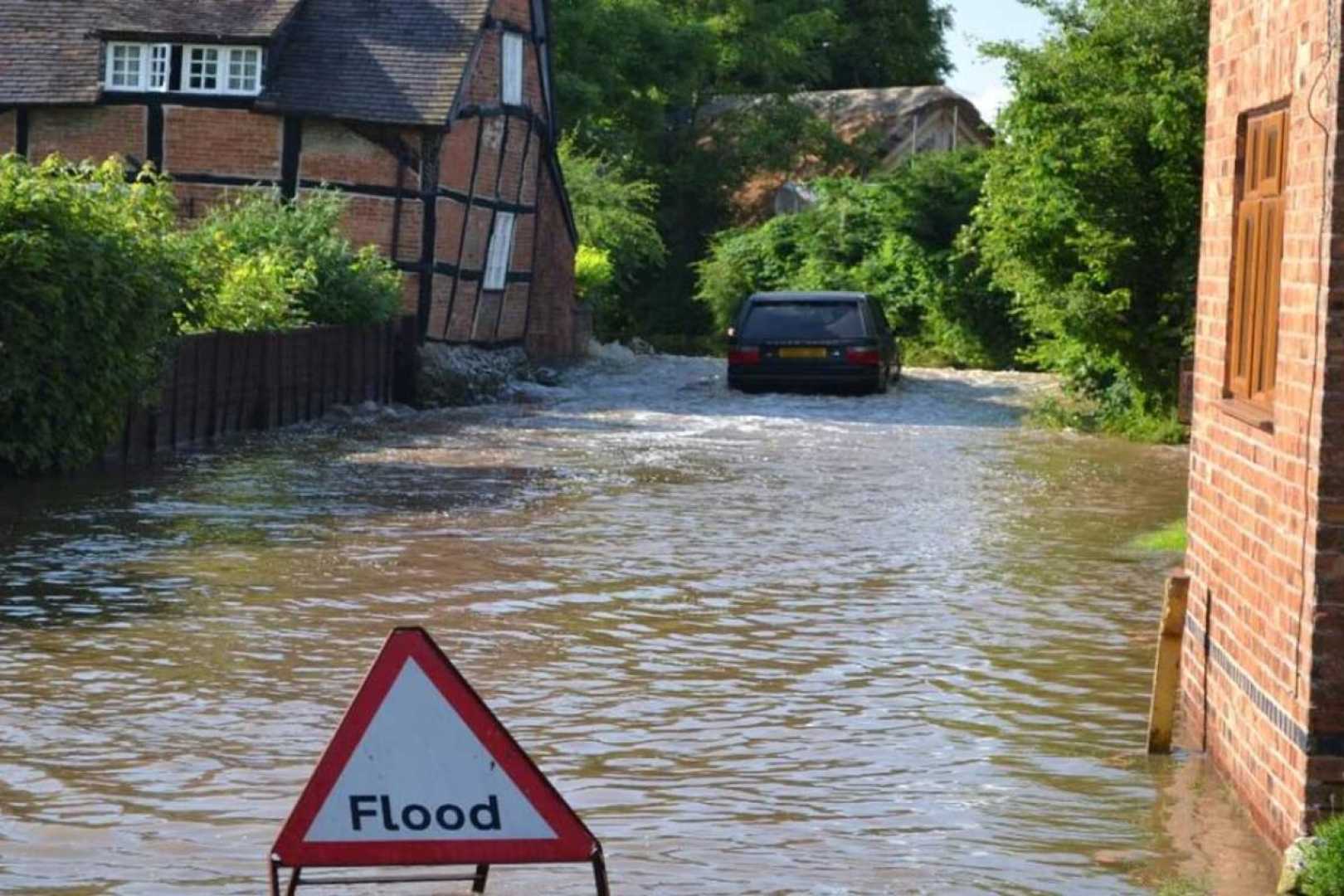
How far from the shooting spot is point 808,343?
3544cm

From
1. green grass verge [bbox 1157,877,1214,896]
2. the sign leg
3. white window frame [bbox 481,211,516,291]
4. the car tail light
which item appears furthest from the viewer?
white window frame [bbox 481,211,516,291]

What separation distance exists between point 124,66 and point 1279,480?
97.4 ft

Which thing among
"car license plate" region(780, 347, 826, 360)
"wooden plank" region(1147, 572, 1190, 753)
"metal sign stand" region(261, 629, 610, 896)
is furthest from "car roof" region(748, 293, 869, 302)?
"metal sign stand" region(261, 629, 610, 896)

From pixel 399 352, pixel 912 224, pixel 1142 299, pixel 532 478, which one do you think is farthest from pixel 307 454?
pixel 912 224

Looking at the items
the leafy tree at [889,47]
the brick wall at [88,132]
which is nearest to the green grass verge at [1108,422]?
the brick wall at [88,132]

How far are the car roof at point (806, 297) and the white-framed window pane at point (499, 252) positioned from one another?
5.38m

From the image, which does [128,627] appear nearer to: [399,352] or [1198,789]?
[1198,789]

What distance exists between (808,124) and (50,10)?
27408 millimetres

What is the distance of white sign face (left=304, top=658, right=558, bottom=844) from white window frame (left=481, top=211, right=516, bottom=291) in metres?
32.3

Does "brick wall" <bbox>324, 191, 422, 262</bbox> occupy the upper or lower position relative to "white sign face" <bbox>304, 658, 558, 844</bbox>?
upper

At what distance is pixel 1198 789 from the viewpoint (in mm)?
9914

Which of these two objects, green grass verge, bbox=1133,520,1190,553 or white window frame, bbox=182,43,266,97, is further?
white window frame, bbox=182,43,266,97

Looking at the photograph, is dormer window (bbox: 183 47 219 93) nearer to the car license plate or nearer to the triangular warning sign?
the car license plate

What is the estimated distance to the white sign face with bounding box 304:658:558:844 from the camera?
261 inches
